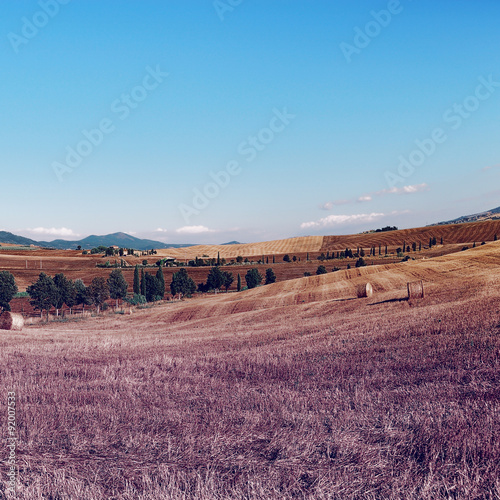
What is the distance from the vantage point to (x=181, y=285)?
Answer: 89875 millimetres

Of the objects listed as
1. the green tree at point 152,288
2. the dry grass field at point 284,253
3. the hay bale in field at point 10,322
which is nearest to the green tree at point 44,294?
the green tree at point 152,288

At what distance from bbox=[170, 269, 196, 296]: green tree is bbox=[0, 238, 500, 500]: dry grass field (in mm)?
76184

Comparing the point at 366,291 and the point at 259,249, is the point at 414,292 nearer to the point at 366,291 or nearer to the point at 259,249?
the point at 366,291

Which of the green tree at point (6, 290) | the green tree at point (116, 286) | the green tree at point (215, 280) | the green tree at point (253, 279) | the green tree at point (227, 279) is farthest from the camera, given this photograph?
the green tree at point (227, 279)

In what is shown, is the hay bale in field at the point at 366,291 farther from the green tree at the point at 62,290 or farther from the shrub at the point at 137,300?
the green tree at the point at 62,290

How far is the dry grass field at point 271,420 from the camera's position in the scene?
478 centimetres

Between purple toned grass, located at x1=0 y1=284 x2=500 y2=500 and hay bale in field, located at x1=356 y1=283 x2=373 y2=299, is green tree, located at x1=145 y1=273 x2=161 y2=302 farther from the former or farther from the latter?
purple toned grass, located at x1=0 y1=284 x2=500 y2=500

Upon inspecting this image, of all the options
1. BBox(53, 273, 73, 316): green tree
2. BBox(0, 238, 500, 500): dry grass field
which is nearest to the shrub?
BBox(53, 273, 73, 316): green tree

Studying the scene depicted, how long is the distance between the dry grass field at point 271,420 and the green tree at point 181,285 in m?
76.2

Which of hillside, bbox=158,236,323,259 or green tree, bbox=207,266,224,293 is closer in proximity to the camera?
green tree, bbox=207,266,224,293

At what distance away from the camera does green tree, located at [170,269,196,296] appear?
89312 mm

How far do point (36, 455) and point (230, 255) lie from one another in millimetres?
156865

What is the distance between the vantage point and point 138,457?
5605 mm

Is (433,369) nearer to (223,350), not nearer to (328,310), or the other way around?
(223,350)
